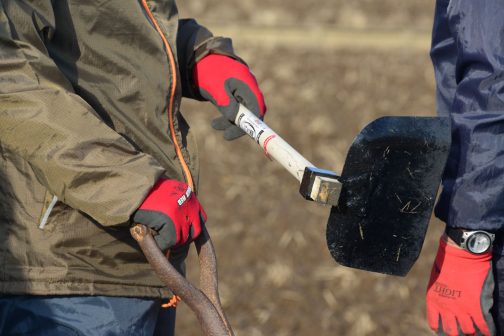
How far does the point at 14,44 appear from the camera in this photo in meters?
2.33

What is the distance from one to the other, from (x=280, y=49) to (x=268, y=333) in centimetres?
458

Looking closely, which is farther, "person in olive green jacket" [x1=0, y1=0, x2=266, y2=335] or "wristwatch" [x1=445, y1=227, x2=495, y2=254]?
"wristwatch" [x1=445, y1=227, x2=495, y2=254]

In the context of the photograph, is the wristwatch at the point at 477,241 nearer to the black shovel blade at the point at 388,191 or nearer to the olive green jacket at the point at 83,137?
the black shovel blade at the point at 388,191

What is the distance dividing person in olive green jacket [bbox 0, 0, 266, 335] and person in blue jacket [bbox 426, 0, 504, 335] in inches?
32.8

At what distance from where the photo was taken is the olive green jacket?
7.71 feet

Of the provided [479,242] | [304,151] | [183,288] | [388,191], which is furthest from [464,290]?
[304,151]

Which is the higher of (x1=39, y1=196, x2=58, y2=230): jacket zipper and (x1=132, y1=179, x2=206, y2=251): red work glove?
(x1=132, y1=179, x2=206, y2=251): red work glove

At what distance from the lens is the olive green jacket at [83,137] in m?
2.35

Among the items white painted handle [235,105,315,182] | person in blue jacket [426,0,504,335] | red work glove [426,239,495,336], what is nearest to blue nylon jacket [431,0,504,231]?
person in blue jacket [426,0,504,335]

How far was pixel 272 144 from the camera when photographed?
2.91 meters

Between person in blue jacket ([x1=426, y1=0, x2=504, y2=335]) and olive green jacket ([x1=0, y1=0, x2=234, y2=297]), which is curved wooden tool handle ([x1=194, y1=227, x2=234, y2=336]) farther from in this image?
person in blue jacket ([x1=426, y1=0, x2=504, y2=335])

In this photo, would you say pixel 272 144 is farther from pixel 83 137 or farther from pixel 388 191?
pixel 83 137

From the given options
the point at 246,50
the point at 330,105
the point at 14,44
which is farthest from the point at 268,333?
the point at 246,50

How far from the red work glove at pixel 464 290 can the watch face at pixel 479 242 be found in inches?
1.3
